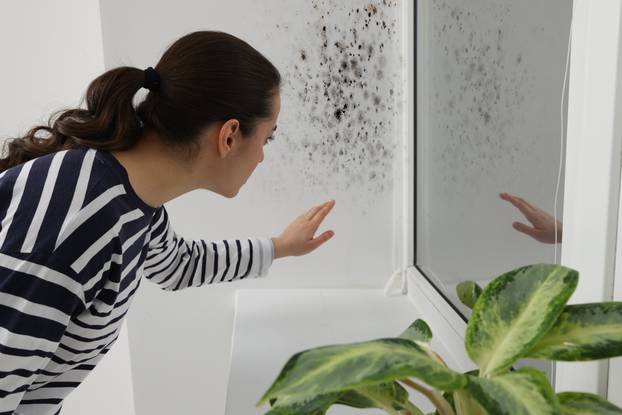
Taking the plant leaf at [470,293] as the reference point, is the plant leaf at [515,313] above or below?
above

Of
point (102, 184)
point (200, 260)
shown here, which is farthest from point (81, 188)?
point (200, 260)

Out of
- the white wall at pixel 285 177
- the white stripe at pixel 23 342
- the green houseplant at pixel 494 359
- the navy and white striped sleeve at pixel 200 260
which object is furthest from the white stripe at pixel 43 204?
the white wall at pixel 285 177

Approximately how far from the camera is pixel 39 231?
32.6 inches

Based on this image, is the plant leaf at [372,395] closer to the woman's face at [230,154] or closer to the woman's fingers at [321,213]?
the woman's face at [230,154]

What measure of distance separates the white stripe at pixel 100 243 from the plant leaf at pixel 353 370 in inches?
20.5

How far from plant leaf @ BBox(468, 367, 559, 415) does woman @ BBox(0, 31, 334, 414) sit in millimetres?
618

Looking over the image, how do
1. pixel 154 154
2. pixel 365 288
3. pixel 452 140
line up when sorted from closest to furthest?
pixel 154 154 < pixel 452 140 < pixel 365 288

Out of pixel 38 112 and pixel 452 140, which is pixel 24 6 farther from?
pixel 452 140

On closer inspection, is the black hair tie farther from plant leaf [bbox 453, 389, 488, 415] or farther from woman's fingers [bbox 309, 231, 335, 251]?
plant leaf [bbox 453, 389, 488, 415]

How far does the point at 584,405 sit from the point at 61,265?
0.66m

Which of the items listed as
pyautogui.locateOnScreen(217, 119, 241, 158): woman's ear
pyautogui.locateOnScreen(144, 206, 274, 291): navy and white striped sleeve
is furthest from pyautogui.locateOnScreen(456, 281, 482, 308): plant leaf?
pyautogui.locateOnScreen(144, 206, 274, 291): navy and white striped sleeve

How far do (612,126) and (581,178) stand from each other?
8 cm

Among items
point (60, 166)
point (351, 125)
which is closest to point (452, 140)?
point (351, 125)

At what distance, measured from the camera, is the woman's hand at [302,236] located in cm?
142
